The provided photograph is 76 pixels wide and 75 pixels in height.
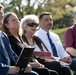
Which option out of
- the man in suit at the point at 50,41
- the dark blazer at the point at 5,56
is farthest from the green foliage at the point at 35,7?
the dark blazer at the point at 5,56

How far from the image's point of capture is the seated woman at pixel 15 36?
4.89 meters

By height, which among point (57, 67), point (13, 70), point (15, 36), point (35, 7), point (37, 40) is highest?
point (15, 36)

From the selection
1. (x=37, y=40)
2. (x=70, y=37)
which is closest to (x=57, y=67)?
(x=37, y=40)

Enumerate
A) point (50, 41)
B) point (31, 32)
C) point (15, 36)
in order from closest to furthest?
point (15, 36) < point (31, 32) < point (50, 41)

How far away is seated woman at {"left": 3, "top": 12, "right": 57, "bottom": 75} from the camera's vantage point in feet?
16.1

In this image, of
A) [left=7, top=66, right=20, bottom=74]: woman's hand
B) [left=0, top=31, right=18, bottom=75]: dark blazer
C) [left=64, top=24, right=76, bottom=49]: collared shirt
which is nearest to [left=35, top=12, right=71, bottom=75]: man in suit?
[left=64, top=24, right=76, bottom=49]: collared shirt

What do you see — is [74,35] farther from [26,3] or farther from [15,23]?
[26,3]

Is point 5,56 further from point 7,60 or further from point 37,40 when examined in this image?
point 37,40

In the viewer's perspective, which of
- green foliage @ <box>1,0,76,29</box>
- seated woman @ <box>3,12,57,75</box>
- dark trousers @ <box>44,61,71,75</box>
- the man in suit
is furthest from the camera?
green foliage @ <box>1,0,76,29</box>

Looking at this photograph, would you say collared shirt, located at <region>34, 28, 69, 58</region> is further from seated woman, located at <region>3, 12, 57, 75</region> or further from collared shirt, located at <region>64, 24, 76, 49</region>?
seated woman, located at <region>3, 12, 57, 75</region>

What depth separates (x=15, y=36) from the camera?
16.7ft

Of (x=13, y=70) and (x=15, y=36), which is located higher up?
(x=15, y=36)

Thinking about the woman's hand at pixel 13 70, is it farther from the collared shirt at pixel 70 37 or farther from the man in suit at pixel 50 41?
the collared shirt at pixel 70 37

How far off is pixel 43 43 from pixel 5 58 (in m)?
1.62
